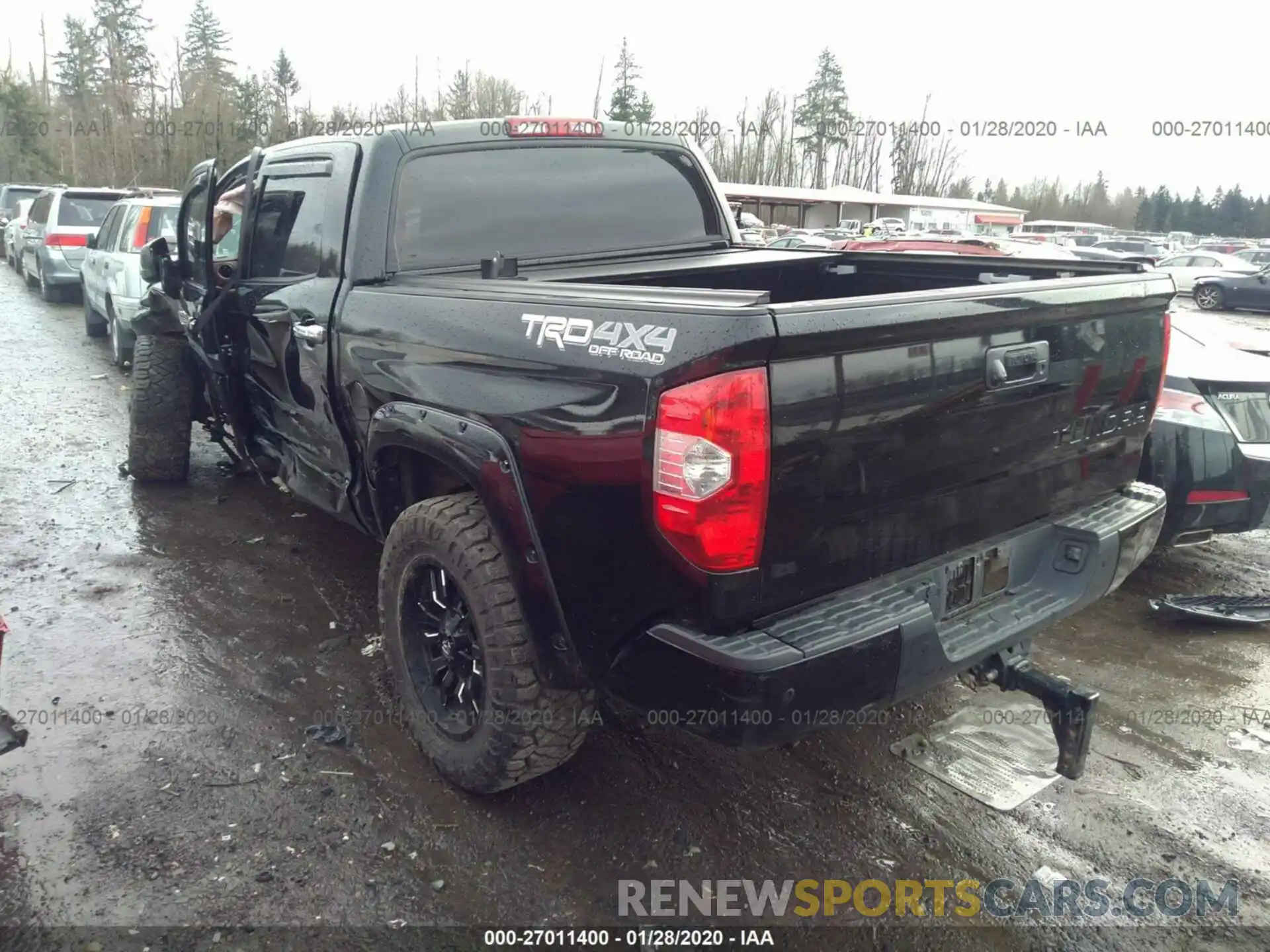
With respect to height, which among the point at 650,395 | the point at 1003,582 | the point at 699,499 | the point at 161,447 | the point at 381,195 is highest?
the point at 381,195

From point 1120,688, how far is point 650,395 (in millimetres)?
2752

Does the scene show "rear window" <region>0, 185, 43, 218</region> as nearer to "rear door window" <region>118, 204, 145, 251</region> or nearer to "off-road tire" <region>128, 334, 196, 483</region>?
"rear door window" <region>118, 204, 145, 251</region>

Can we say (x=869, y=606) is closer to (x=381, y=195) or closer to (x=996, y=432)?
(x=996, y=432)

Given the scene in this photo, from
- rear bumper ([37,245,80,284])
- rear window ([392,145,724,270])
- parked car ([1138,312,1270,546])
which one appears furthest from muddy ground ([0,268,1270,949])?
rear bumper ([37,245,80,284])

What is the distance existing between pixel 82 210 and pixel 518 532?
14894 mm

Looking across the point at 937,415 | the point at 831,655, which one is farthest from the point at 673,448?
the point at 937,415

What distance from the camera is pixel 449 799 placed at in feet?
9.96

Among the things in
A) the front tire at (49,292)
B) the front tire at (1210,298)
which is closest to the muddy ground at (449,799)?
the front tire at (49,292)

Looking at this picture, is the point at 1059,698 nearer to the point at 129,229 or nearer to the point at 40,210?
the point at 129,229

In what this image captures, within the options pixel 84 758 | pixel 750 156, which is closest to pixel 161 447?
pixel 84 758

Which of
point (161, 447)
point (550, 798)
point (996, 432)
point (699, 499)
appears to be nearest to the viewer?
point (699, 499)

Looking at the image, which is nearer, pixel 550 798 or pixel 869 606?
pixel 869 606

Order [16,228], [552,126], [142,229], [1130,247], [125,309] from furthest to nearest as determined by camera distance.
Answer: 1. [1130,247]
2. [16,228]
3. [142,229]
4. [125,309]
5. [552,126]

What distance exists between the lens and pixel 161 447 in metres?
5.98
